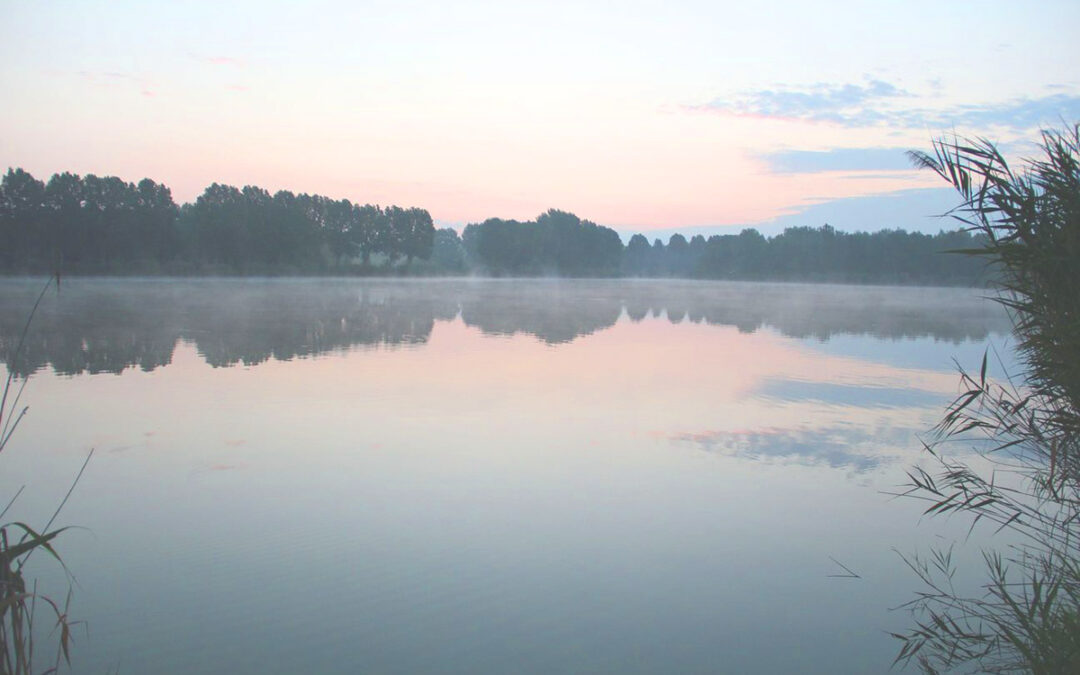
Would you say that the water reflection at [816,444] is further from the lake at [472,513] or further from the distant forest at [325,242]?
the distant forest at [325,242]

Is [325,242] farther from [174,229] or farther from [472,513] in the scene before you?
[472,513]

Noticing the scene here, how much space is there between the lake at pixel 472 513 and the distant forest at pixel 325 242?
1097 centimetres

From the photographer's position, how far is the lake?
13.7 feet

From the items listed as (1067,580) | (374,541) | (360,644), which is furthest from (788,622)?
(374,541)

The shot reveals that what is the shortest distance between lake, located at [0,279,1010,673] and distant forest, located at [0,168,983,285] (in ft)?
36.0

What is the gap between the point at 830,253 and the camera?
92.2 m

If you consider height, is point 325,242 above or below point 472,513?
above

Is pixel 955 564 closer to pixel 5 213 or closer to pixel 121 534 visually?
pixel 121 534

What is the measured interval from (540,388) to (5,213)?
49649 millimetres

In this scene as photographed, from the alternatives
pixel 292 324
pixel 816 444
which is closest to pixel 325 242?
pixel 292 324

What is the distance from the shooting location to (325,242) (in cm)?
6862

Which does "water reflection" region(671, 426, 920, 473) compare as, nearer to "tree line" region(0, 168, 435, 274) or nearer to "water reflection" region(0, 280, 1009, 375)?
"water reflection" region(0, 280, 1009, 375)

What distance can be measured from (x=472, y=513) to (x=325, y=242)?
65.8 metres

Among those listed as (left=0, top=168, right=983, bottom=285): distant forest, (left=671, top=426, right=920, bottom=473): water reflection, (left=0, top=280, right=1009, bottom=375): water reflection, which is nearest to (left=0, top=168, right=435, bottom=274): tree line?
(left=0, top=168, right=983, bottom=285): distant forest
